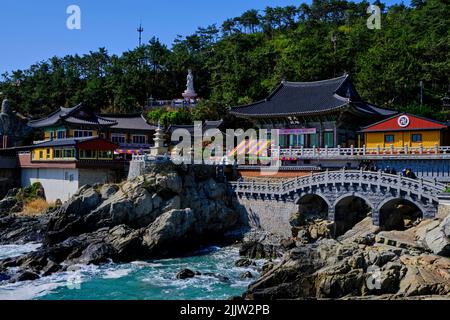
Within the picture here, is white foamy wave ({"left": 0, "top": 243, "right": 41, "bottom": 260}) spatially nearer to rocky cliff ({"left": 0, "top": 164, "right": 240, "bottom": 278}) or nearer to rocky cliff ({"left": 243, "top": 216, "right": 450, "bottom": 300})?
rocky cliff ({"left": 0, "top": 164, "right": 240, "bottom": 278})

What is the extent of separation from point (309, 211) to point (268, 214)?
3.81 metres

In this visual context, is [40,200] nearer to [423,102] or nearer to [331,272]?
[331,272]

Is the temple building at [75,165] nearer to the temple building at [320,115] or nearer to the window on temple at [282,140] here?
the temple building at [320,115]

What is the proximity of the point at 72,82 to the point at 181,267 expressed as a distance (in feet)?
213

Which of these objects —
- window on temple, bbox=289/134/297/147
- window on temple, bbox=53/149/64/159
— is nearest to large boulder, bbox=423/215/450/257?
window on temple, bbox=289/134/297/147

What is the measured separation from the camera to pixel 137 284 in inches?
1199

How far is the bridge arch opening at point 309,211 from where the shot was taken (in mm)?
40125

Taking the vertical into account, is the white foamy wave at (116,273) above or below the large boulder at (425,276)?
below

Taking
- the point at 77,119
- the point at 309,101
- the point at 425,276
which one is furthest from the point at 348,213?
the point at 77,119

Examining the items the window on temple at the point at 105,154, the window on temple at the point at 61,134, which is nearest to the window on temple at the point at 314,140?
the window on temple at the point at 105,154

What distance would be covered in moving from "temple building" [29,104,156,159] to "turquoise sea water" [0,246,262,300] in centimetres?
2312

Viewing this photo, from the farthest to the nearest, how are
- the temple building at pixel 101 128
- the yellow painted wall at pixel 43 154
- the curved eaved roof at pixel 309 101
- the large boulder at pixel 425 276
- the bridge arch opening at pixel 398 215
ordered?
the temple building at pixel 101 128, the yellow painted wall at pixel 43 154, the curved eaved roof at pixel 309 101, the bridge arch opening at pixel 398 215, the large boulder at pixel 425 276

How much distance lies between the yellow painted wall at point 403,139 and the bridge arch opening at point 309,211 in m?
8.06

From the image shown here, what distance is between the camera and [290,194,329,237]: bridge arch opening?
4012 cm
